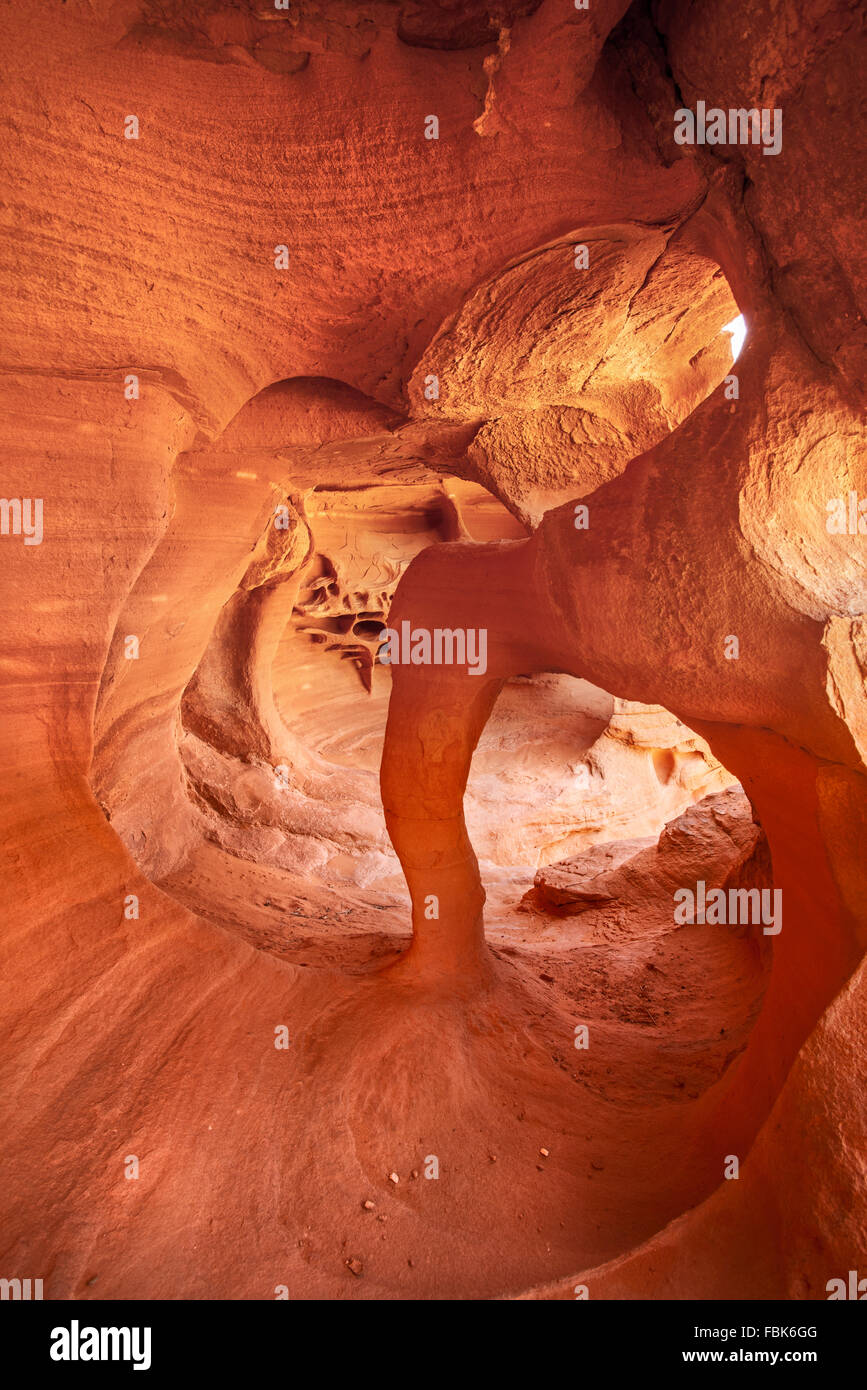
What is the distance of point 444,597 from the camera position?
373 centimetres

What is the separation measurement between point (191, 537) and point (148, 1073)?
2824 millimetres

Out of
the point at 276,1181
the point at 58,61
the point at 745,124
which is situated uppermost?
the point at 58,61

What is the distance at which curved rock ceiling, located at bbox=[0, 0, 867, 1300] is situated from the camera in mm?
2113

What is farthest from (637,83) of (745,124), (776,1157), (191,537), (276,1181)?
(276,1181)

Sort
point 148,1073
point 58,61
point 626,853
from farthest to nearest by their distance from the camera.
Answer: point 626,853
point 148,1073
point 58,61

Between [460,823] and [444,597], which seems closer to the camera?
[444,597]

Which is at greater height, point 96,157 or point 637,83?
point 637,83

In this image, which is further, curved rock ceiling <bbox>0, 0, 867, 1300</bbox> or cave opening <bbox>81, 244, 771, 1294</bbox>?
cave opening <bbox>81, 244, 771, 1294</bbox>

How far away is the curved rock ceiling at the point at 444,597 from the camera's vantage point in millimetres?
2113

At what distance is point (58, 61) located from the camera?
7.02 feet

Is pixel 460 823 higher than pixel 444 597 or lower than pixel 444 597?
lower

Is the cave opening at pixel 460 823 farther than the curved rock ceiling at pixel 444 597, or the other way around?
the cave opening at pixel 460 823
